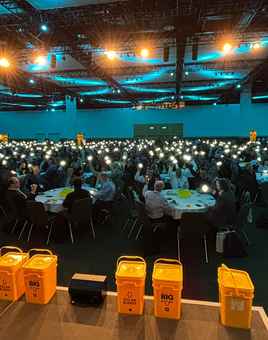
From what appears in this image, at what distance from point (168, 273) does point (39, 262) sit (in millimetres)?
1112

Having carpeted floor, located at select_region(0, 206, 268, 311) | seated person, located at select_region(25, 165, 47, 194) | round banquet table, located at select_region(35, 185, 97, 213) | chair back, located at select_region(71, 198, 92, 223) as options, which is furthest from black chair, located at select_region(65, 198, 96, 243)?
seated person, located at select_region(25, 165, 47, 194)

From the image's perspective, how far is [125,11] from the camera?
7.13 metres

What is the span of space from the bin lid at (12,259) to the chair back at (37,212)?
326 centimetres

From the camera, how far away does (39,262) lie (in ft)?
8.00

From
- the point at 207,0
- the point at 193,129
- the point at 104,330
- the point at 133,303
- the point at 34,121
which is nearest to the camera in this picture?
the point at 104,330

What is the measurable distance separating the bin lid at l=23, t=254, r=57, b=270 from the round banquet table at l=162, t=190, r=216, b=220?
344 cm

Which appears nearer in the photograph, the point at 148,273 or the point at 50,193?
the point at 148,273

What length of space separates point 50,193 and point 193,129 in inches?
869

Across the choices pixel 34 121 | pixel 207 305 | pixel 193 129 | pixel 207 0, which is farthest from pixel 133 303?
pixel 34 121

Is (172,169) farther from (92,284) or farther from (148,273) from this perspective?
(92,284)

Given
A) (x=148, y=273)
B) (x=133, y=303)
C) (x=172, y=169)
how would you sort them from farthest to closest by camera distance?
1. (x=172, y=169)
2. (x=148, y=273)
3. (x=133, y=303)

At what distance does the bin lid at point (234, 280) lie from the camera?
2084 mm

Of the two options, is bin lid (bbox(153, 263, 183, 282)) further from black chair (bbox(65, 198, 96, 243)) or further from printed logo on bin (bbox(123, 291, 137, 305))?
black chair (bbox(65, 198, 96, 243))

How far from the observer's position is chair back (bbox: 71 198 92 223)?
586cm
